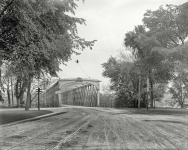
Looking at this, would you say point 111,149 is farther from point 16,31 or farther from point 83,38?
point 83,38

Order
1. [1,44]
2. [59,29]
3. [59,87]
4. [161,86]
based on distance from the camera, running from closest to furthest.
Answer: [1,44]
[59,29]
[161,86]
[59,87]

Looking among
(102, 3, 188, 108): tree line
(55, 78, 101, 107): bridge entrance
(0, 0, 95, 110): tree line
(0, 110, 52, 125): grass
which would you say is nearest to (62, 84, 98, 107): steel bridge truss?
(55, 78, 101, 107): bridge entrance

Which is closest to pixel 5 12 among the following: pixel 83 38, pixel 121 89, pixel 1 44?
pixel 1 44

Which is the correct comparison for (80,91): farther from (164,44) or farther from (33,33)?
(33,33)

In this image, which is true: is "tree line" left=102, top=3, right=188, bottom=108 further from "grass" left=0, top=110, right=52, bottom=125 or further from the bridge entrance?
the bridge entrance

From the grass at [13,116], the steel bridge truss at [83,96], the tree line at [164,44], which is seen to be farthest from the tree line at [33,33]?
the steel bridge truss at [83,96]

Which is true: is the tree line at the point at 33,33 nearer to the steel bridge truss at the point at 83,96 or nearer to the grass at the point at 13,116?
the grass at the point at 13,116

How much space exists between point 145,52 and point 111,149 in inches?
941

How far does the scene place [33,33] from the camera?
1355cm

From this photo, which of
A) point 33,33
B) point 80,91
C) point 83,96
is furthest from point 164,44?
point 80,91

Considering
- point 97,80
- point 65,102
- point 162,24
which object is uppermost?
point 162,24

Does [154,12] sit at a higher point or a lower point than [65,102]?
higher

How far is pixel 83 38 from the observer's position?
55.8ft

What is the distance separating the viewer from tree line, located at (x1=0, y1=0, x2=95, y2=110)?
41.7 ft
